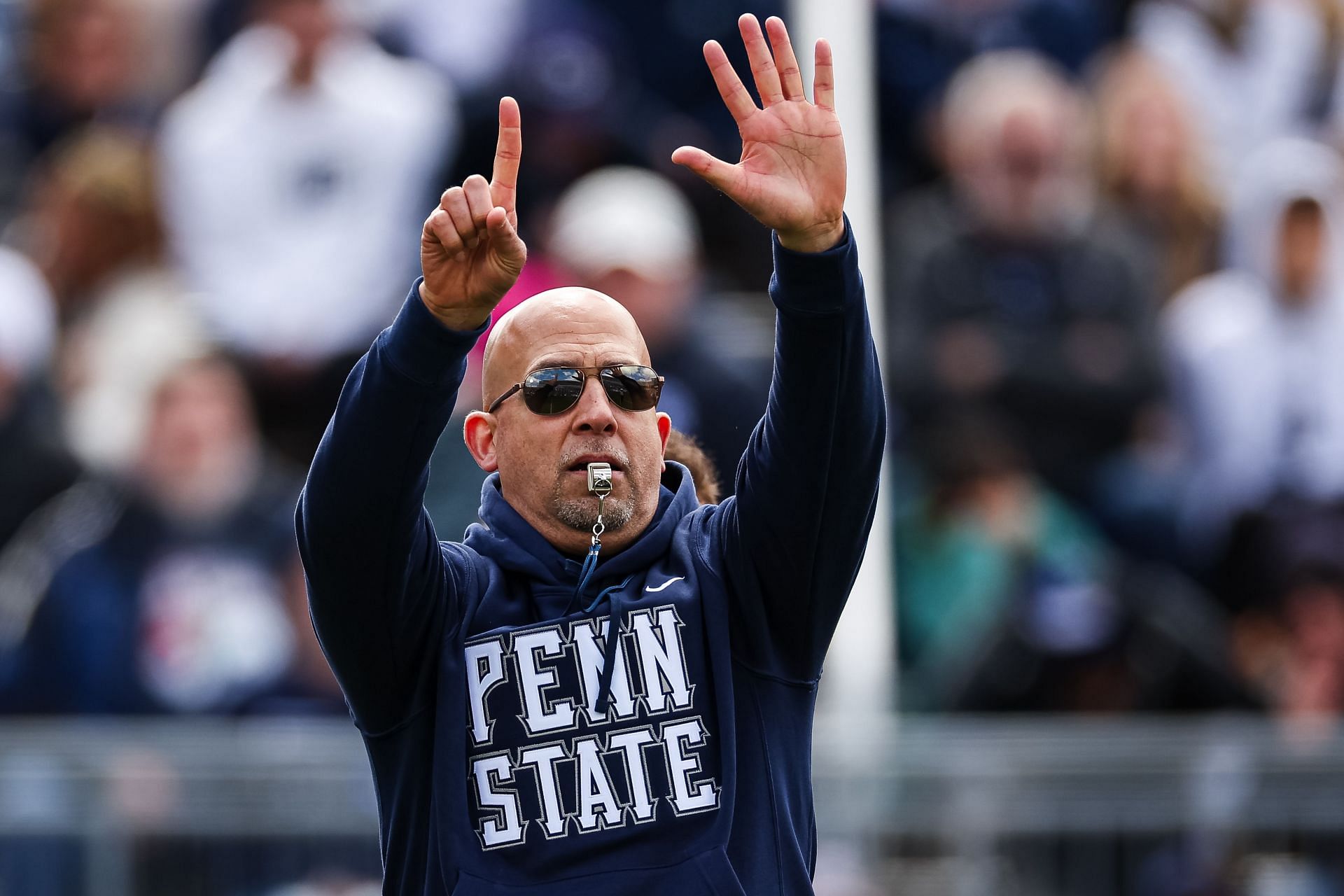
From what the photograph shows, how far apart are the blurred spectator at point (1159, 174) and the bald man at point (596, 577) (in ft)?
18.1

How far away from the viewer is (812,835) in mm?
3176

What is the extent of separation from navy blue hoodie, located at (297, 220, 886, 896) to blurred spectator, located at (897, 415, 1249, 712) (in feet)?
12.2

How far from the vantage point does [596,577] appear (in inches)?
124

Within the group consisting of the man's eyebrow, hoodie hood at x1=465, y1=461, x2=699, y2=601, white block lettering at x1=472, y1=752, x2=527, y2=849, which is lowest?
white block lettering at x1=472, y1=752, x2=527, y2=849

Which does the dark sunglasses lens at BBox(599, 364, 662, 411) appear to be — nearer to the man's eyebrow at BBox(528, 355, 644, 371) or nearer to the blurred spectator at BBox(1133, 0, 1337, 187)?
the man's eyebrow at BBox(528, 355, 644, 371)

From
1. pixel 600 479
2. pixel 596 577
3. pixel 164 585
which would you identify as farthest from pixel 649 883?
pixel 164 585

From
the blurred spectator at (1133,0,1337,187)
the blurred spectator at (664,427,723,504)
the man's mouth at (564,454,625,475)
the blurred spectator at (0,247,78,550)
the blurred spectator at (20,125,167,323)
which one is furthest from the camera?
the blurred spectator at (1133,0,1337,187)

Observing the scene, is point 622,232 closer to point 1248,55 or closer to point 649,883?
point 1248,55

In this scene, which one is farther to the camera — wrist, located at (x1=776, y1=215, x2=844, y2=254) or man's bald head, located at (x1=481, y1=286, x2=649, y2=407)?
man's bald head, located at (x1=481, y1=286, x2=649, y2=407)

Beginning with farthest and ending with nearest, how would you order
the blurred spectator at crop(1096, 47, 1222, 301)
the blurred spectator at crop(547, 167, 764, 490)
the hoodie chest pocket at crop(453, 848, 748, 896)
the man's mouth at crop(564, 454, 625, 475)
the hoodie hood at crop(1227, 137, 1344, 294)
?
the blurred spectator at crop(1096, 47, 1222, 301)
the hoodie hood at crop(1227, 137, 1344, 294)
the blurred spectator at crop(547, 167, 764, 490)
the man's mouth at crop(564, 454, 625, 475)
the hoodie chest pocket at crop(453, 848, 748, 896)

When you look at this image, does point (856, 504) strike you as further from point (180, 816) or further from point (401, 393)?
point (180, 816)

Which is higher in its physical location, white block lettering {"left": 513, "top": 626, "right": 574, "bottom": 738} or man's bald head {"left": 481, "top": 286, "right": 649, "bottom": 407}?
man's bald head {"left": 481, "top": 286, "right": 649, "bottom": 407}

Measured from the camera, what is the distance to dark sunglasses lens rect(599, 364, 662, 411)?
3143 millimetres

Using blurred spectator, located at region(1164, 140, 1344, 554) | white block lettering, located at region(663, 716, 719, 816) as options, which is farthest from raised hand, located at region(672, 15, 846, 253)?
blurred spectator, located at region(1164, 140, 1344, 554)
